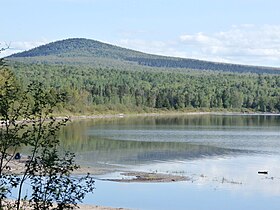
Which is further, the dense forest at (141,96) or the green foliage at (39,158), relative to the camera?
the dense forest at (141,96)

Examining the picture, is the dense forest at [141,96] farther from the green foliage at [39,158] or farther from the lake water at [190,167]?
the green foliage at [39,158]

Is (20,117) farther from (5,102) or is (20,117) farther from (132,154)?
(132,154)

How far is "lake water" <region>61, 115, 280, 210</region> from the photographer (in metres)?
31.5

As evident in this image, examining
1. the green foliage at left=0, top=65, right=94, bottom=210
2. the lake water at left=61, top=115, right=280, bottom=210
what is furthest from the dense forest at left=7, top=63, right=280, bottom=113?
the green foliage at left=0, top=65, right=94, bottom=210

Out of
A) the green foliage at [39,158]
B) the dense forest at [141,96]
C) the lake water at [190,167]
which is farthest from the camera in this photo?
the dense forest at [141,96]

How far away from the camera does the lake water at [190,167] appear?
1238 inches

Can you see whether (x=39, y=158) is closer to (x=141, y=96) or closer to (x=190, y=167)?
(x=190, y=167)

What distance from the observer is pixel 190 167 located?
149ft

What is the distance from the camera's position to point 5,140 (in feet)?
35.5

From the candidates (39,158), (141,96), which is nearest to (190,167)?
(39,158)

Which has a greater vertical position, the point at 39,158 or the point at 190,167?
the point at 39,158

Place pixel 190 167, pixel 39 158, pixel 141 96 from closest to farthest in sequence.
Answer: pixel 39 158
pixel 190 167
pixel 141 96

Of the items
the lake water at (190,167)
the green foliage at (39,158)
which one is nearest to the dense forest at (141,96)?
the lake water at (190,167)

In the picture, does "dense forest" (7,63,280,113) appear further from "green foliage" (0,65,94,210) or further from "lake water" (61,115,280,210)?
"green foliage" (0,65,94,210)
